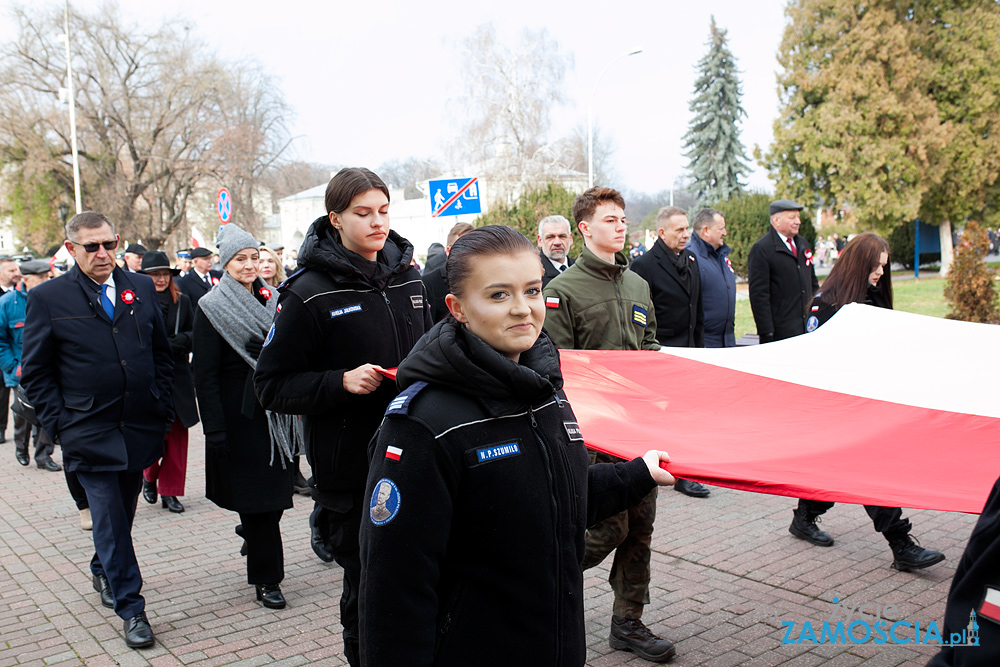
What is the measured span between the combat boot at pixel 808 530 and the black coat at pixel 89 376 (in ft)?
15.0

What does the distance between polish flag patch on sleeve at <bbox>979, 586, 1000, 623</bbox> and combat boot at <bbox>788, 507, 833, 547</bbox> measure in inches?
188

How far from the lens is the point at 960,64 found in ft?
116

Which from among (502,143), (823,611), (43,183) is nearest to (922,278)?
(502,143)

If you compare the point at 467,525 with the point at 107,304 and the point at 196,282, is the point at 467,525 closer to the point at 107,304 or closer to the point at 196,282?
the point at 107,304

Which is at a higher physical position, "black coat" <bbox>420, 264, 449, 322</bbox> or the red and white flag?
"black coat" <bbox>420, 264, 449, 322</bbox>

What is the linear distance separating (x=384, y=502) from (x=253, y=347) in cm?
352

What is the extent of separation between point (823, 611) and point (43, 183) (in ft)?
143

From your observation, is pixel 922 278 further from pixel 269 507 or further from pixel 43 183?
pixel 43 183

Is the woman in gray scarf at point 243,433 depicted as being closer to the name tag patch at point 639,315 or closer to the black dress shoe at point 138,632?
the black dress shoe at point 138,632

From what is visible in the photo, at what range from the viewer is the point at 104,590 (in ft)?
18.3

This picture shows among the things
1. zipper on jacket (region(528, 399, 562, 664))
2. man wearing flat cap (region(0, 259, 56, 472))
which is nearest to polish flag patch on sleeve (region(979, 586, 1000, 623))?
zipper on jacket (region(528, 399, 562, 664))

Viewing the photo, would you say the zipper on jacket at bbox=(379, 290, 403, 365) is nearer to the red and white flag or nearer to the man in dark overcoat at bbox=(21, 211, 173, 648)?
the red and white flag

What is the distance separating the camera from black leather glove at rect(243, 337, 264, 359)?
5.44 metres

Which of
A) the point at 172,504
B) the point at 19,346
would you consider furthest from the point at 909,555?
the point at 19,346
